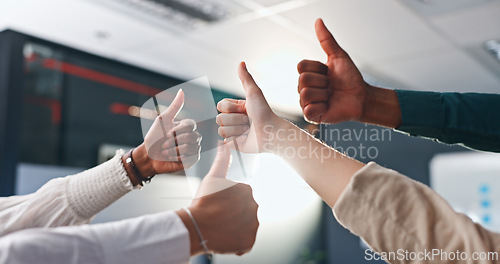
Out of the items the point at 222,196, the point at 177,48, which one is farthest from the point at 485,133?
the point at 177,48

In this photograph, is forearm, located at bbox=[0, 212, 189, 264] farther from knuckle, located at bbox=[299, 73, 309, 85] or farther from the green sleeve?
the green sleeve

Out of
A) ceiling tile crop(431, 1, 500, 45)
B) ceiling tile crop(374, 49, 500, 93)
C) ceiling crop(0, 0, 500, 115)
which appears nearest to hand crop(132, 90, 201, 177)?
ceiling crop(0, 0, 500, 115)

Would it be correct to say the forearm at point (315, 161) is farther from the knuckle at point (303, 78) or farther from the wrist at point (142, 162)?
the wrist at point (142, 162)

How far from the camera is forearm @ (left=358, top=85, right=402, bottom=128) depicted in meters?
0.60

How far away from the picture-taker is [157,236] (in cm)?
44

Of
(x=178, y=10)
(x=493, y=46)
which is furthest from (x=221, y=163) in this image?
(x=493, y=46)

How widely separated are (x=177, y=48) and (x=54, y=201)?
1668 millimetres

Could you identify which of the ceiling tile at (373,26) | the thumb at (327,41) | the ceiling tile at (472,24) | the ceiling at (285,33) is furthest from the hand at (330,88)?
the ceiling tile at (472,24)

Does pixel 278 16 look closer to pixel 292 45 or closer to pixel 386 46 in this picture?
pixel 292 45

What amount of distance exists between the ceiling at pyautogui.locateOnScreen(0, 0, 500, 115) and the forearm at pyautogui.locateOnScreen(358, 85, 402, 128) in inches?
36.3

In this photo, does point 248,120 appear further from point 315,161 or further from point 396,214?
point 396,214

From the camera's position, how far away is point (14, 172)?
144 cm

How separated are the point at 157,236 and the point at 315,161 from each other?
19 centimetres

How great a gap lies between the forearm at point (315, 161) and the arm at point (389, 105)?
39 mm
